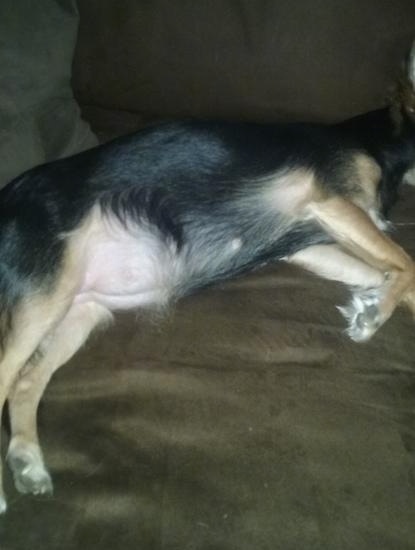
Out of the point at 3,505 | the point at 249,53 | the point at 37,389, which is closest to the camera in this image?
the point at 3,505

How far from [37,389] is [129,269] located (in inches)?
20.5

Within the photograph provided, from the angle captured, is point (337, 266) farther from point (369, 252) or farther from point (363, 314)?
point (363, 314)

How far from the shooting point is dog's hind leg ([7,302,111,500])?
128cm

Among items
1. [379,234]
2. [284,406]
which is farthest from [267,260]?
[284,406]

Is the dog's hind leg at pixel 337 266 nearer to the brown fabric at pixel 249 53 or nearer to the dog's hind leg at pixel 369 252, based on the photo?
the dog's hind leg at pixel 369 252

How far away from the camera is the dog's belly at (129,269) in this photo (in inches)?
72.6

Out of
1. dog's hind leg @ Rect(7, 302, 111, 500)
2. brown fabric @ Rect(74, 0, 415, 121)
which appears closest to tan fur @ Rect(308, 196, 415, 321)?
brown fabric @ Rect(74, 0, 415, 121)

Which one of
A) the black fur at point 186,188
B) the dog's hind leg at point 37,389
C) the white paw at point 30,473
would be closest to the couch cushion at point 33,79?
the black fur at point 186,188

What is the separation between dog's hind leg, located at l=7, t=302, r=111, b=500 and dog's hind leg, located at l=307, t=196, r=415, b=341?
2.69 ft

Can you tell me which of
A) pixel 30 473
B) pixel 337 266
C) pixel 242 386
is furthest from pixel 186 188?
pixel 30 473

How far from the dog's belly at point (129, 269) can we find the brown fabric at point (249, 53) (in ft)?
2.50

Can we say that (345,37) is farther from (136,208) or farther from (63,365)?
(63,365)

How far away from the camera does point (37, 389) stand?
1563 mm

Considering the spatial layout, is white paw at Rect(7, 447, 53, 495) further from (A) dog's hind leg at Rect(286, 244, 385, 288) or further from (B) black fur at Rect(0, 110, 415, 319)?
(A) dog's hind leg at Rect(286, 244, 385, 288)
